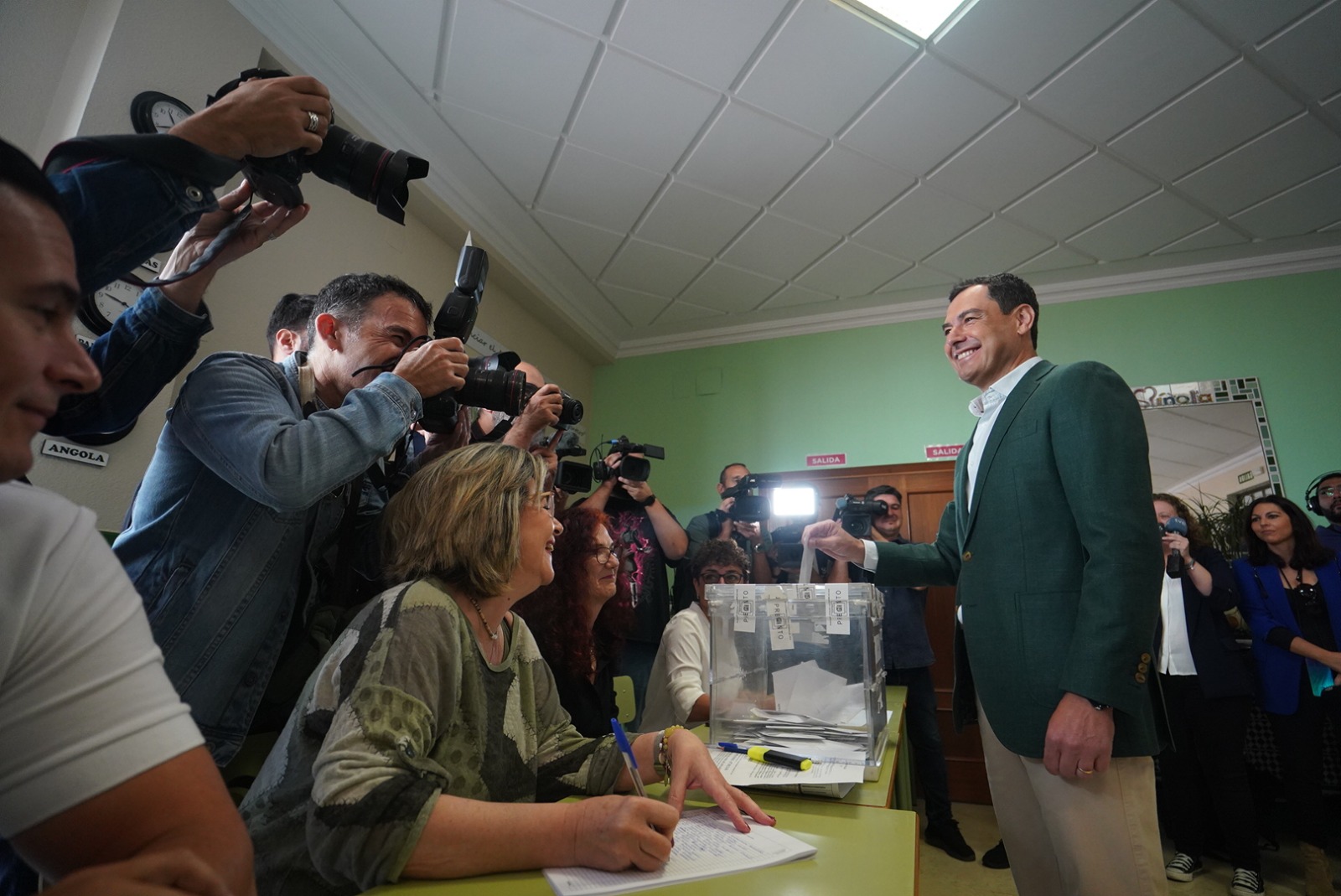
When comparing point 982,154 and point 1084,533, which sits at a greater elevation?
point 982,154

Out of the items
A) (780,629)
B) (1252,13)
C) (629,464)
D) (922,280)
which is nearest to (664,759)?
(780,629)

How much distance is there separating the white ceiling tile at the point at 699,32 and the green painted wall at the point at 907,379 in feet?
8.12

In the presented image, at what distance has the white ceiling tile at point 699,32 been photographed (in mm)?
2439

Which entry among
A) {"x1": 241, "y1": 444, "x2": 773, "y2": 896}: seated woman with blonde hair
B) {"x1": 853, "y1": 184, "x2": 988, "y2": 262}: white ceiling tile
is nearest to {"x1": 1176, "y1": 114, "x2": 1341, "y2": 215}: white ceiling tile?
{"x1": 853, "y1": 184, "x2": 988, "y2": 262}: white ceiling tile

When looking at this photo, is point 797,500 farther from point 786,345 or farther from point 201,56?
point 201,56

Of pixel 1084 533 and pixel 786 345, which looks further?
pixel 786 345

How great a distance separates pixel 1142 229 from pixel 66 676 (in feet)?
15.3

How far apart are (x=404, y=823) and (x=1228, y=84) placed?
383cm

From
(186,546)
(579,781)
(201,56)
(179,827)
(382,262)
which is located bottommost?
(579,781)

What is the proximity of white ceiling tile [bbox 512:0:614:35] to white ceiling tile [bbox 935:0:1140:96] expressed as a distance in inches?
51.5

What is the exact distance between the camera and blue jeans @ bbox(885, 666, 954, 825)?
3002 millimetres

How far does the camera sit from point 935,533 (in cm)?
439

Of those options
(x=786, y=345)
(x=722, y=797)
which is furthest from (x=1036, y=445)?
(x=786, y=345)

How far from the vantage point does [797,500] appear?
3.15 metres
